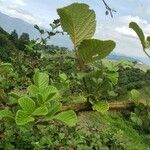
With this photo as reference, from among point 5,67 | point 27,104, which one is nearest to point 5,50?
point 5,67

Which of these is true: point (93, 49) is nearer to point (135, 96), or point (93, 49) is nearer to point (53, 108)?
point (53, 108)

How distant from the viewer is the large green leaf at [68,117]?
1444 mm

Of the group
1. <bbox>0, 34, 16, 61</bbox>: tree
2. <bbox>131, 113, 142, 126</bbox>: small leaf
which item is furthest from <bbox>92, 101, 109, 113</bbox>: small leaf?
<bbox>0, 34, 16, 61</bbox>: tree

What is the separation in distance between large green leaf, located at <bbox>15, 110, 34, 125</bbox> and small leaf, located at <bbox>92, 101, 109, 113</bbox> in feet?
0.71

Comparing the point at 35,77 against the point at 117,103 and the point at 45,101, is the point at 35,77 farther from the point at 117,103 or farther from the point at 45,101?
the point at 117,103

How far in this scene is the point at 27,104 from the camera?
149 cm

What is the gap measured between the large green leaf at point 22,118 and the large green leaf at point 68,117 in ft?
0.32

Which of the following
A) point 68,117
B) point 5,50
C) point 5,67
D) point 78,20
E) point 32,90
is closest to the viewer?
point 78,20

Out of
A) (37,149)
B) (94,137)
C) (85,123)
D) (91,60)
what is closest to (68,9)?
(91,60)

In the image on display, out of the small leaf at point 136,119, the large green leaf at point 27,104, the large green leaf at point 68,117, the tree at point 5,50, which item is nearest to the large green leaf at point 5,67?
the large green leaf at point 27,104

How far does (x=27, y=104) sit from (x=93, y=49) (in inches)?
11.6

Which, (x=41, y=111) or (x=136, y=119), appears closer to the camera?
(x=41, y=111)

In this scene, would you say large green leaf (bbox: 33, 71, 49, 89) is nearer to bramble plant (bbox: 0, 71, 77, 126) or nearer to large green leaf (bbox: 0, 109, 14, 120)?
bramble plant (bbox: 0, 71, 77, 126)

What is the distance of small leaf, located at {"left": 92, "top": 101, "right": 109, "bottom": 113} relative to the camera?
4.95 ft
